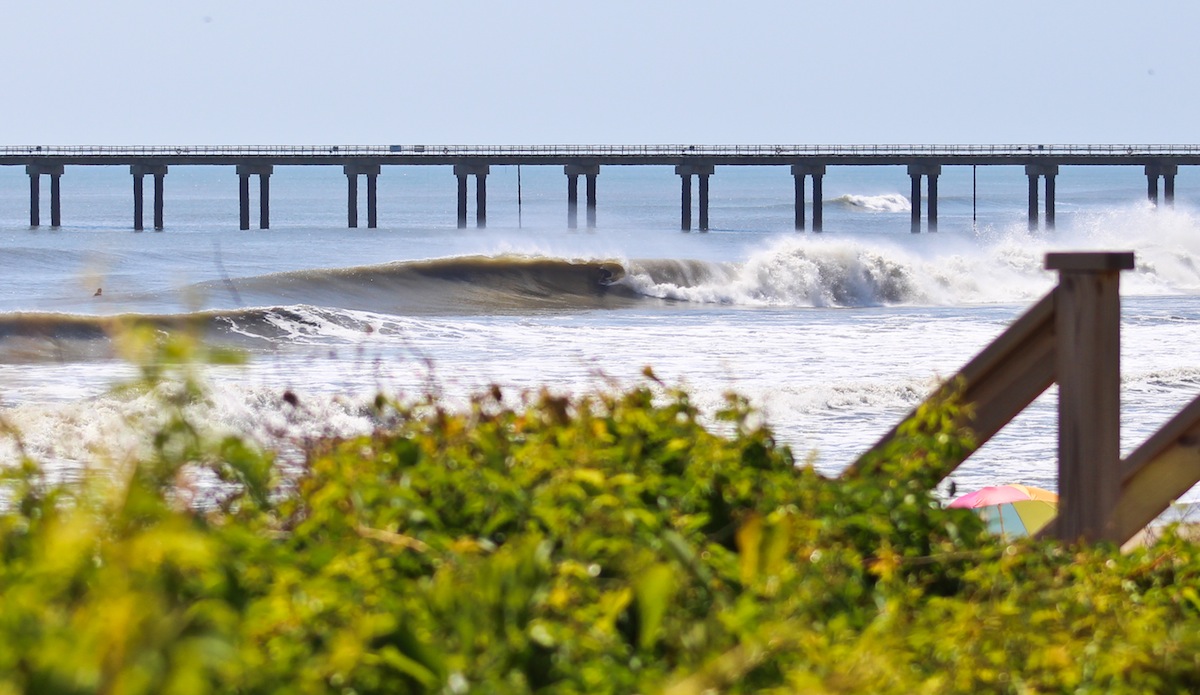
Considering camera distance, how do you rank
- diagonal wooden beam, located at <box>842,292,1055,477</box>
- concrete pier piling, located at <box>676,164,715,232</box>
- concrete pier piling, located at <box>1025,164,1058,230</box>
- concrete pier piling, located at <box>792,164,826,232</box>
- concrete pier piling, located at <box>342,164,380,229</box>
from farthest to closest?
concrete pier piling, located at <box>342,164,380,229</box>
concrete pier piling, located at <box>676,164,715,232</box>
concrete pier piling, located at <box>792,164,826,232</box>
concrete pier piling, located at <box>1025,164,1058,230</box>
diagonal wooden beam, located at <box>842,292,1055,477</box>

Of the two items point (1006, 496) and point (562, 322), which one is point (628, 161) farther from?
point (1006, 496)

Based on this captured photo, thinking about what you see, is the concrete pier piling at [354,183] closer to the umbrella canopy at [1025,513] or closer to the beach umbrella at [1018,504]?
the beach umbrella at [1018,504]

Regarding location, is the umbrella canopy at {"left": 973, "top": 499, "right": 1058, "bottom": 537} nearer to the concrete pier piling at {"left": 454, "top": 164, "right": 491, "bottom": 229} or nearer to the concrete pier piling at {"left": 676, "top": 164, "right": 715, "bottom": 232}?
the concrete pier piling at {"left": 676, "top": 164, "right": 715, "bottom": 232}

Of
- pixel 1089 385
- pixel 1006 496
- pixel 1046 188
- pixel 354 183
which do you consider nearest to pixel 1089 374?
pixel 1089 385

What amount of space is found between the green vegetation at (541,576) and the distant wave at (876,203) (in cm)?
14617

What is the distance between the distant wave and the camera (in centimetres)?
14988

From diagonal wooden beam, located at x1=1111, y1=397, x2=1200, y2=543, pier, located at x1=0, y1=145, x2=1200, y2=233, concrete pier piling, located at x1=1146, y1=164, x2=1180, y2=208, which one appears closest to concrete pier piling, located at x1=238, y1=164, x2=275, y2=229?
pier, located at x1=0, y1=145, x2=1200, y2=233

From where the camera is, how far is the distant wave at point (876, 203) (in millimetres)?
149875

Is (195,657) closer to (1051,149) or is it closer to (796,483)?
(796,483)

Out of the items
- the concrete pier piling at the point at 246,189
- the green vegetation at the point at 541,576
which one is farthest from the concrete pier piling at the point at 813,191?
the green vegetation at the point at 541,576

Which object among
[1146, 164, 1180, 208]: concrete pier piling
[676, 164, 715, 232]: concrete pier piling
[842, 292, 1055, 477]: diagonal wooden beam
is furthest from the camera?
[676, 164, 715, 232]: concrete pier piling

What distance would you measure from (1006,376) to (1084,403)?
22 cm

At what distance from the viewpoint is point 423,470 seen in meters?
2.55

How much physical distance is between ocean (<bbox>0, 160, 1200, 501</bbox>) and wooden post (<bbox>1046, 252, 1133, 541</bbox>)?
75 cm
